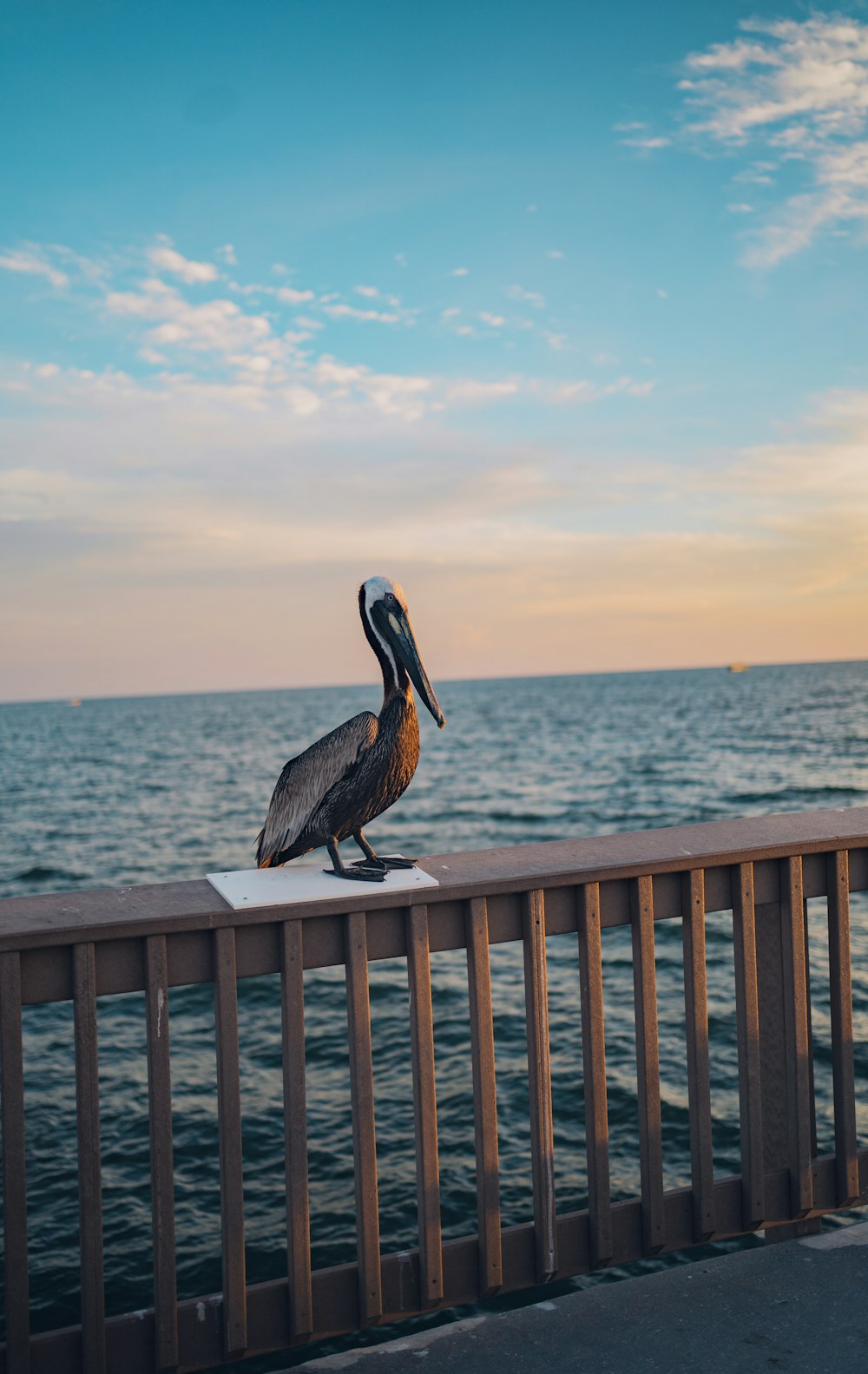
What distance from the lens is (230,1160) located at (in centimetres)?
246

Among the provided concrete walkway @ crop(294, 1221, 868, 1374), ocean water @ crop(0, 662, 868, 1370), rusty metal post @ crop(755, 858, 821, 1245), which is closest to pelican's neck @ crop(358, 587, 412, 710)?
rusty metal post @ crop(755, 858, 821, 1245)

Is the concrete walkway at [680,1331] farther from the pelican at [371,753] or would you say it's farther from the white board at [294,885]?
the pelican at [371,753]

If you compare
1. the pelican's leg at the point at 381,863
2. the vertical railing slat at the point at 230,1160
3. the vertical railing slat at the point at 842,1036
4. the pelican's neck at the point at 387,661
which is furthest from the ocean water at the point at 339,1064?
the pelican's neck at the point at 387,661

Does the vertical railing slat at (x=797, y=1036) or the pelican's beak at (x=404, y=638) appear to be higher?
the pelican's beak at (x=404, y=638)

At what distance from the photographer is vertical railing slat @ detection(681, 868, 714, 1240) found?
9.60 ft

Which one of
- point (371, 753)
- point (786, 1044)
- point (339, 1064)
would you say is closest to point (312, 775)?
point (371, 753)

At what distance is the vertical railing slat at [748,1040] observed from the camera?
2.99 m

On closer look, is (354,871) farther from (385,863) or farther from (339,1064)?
(339,1064)

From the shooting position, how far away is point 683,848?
2969 millimetres

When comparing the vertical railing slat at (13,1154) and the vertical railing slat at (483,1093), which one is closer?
the vertical railing slat at (13,1154)

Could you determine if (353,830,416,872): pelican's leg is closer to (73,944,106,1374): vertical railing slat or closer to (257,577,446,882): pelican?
(257,577,446,882): pelican

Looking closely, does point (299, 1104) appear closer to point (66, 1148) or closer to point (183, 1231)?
point (183, 1231)

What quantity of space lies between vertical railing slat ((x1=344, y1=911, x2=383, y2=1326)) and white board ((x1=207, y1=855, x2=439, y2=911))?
0.27 feet

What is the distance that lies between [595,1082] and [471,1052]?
1.43 feet
